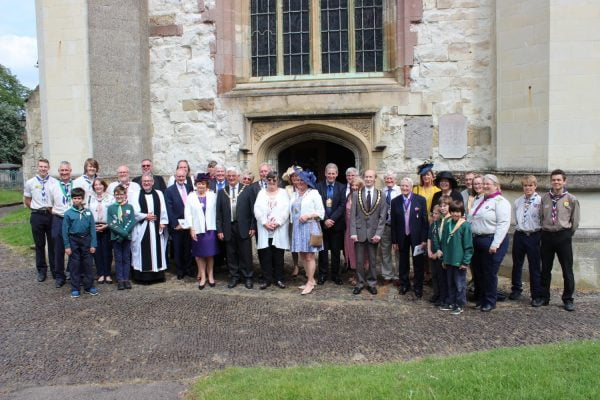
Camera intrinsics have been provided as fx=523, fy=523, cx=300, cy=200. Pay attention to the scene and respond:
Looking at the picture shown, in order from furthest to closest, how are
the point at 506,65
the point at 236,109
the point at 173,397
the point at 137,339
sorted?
the point at 236,109, the point at 506,65, the point at 137,339, the point at 173,397

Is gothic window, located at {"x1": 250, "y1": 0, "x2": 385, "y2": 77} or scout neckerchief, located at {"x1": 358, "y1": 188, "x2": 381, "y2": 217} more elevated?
gothic window, located at {"x1": 250, "y1": 0, "x2": 385, "y2": 77}

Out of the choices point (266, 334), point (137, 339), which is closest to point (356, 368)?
point (266, 334)

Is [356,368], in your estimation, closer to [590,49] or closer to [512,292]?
[512,292]

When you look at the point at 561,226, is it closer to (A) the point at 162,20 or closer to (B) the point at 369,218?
(B) the point at 369,218

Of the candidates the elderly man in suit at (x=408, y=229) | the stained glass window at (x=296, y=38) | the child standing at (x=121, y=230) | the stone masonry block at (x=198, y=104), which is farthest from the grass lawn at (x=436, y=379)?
the stained glass window at (x=296, y=38)

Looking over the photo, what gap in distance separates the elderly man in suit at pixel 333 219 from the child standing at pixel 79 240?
3.16 meters

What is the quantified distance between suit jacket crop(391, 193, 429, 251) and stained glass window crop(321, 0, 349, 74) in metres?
3.78

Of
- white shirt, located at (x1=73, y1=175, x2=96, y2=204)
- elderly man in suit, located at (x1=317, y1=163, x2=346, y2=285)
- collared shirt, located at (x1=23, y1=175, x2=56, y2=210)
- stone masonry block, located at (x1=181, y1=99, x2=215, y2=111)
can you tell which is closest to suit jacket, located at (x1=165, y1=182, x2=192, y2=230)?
white shirt, located at (x1=73, y1=175, x2=96, y2=204)

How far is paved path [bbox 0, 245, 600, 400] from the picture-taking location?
452 cm

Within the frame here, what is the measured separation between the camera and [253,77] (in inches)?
393

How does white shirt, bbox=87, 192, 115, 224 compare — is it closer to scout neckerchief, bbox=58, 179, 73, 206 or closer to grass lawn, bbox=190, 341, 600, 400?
scout neckerchief, bbox=58, 179, 73, 206

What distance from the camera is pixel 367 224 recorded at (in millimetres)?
6977

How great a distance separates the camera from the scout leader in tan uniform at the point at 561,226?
6.10 m

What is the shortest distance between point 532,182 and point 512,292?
1490 millimetres
